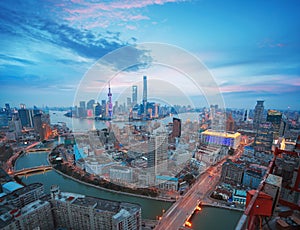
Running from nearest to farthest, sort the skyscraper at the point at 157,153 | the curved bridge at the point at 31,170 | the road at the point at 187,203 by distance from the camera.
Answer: the road at the point at 187,203
the skyscraper at the point at 157,153
the curved bridge at the point at 31,170

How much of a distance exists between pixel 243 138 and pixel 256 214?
31.5ft

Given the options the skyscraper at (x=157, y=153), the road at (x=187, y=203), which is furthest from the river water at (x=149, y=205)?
the skyscraper at (x=157, y=153)

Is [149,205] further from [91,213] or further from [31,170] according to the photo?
[31,170]

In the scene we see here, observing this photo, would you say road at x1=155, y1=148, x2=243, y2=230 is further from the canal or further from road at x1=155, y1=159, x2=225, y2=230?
the canal

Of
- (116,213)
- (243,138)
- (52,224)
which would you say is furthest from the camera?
(243,138)

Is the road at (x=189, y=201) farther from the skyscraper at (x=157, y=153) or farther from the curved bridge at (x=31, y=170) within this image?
the curved bridge at (x=31, y=170)

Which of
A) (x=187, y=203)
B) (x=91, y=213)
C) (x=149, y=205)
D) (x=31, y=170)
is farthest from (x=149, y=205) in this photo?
(x=31, y=170)

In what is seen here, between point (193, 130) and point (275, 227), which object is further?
point (193, 130)

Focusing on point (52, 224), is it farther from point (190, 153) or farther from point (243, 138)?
point (243, 138)

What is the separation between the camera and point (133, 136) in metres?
6.95

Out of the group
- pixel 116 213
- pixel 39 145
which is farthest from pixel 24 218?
pixel 39 145

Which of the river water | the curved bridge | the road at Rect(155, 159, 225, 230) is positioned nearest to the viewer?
the road at Rect(155, 159, 225, 230)

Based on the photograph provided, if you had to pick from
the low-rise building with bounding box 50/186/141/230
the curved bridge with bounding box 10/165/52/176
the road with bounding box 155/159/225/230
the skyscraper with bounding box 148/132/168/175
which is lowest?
the curved bridge with bounding box 10/165/52/176

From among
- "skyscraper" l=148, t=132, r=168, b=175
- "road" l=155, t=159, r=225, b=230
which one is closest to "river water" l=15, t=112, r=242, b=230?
"road" l=155, t=159, r=225, b=230
